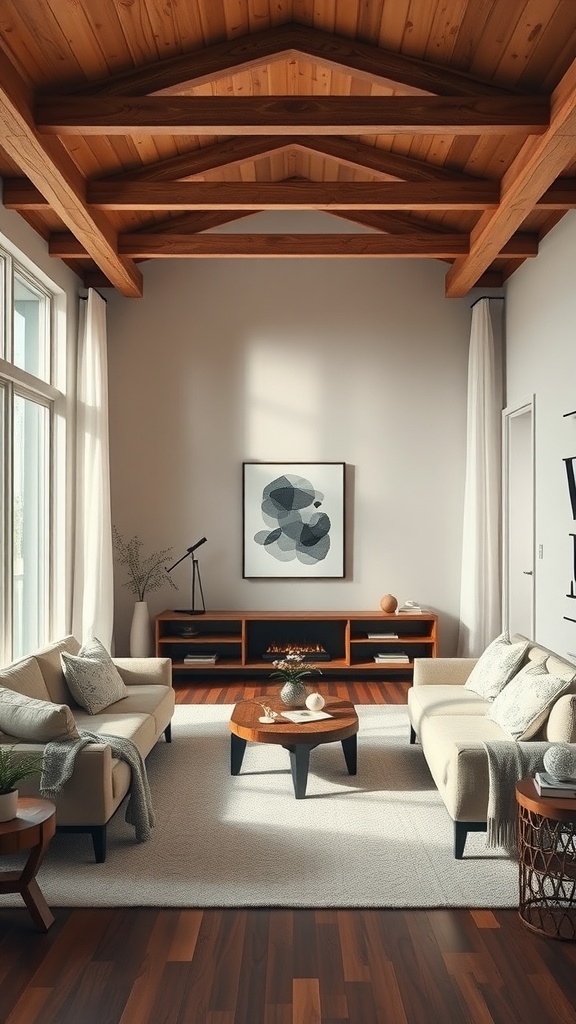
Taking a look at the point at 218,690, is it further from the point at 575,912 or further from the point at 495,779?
the point at 575,912

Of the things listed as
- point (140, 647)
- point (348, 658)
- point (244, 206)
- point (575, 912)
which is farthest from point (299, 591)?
point (575, 912)

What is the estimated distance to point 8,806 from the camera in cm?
294

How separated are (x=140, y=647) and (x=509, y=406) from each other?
3.60 metres

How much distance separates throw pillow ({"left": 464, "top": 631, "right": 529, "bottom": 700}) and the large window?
2794 millimetres

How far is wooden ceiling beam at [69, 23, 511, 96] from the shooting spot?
4.29 metres

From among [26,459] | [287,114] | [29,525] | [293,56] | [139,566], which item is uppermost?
[293,56]

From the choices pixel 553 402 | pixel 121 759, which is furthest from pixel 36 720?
pixel 553 402

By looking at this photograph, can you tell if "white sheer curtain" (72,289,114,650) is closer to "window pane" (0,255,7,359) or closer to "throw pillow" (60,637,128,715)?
"window pane" (0,255,7,359)

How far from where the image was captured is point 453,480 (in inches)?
297

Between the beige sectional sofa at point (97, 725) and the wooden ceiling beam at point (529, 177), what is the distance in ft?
11.0

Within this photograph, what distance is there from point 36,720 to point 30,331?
3.47 m

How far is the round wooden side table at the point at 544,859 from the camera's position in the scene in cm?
290

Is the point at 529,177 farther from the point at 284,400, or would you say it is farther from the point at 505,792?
the point at 284,400

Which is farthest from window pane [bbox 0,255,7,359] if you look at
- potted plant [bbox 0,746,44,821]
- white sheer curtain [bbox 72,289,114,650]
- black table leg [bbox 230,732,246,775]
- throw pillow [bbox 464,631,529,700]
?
throw pillow [bbox 464,631,529,700]
